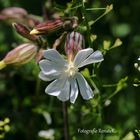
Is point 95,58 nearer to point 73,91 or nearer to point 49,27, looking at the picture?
point 73,91

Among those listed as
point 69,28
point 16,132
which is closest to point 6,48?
point 16,132

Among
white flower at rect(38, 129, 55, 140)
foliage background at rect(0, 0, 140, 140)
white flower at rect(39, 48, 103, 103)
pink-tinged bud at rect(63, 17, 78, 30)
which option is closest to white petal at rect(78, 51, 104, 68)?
white flower at rect(39, 48, 103, 103)

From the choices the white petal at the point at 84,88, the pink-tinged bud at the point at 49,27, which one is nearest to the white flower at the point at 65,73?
the white petal at the point at 84,88

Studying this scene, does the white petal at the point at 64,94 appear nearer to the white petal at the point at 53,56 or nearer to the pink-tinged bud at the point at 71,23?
the white petal at the point at 53,56

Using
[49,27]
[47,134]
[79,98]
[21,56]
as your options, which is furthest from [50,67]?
[79,98]

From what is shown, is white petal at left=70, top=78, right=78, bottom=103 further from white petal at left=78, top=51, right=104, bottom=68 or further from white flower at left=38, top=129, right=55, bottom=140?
white flower at left=38, top=129, right=55, bottom=140

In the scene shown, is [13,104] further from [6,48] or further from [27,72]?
[6,48]
